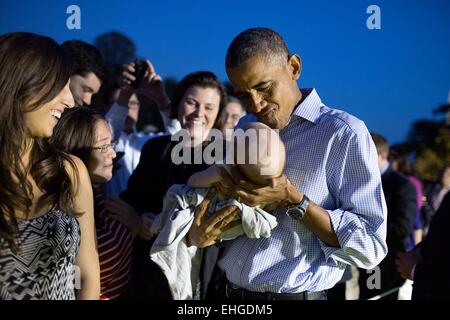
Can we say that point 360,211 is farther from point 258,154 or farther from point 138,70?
point 138,70

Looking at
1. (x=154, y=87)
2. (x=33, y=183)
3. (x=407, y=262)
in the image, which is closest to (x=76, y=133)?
(x=33, y=183)

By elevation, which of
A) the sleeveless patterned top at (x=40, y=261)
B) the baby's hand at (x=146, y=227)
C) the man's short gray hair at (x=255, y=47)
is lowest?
the baby's hand at (x=146, y=227)

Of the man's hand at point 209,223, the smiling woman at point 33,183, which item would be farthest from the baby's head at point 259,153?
the smiling woman at point 33,183

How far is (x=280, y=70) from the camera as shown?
247 cm

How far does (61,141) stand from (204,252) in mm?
894

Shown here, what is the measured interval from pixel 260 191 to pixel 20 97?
35.3 inches

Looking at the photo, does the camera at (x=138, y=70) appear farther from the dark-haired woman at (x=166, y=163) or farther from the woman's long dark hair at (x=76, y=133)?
the woman's long dark hair at (x=76, y=133)

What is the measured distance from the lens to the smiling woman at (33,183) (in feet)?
6.63

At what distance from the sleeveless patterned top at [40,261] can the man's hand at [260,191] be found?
0.62 meters

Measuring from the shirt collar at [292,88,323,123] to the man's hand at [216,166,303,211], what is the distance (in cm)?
34

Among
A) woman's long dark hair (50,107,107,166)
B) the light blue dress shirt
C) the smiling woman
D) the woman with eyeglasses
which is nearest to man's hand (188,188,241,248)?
the light blue dress shirt

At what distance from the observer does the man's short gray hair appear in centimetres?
246
